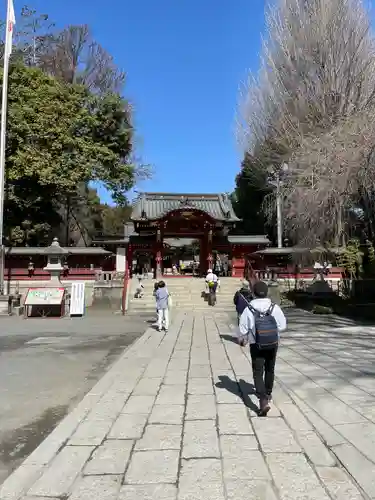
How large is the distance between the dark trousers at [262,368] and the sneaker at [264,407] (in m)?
0.04

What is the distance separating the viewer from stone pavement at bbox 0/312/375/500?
3119mm

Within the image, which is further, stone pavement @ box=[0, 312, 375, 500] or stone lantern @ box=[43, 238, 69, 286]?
stone lantern @ box=[43, 238, 69, 286]

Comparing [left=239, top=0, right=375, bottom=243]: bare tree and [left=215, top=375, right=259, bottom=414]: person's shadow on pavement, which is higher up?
[left=239, top=0, right=375, bottom=243]: bare tree

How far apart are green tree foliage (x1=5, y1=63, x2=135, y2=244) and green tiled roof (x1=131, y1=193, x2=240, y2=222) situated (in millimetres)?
4280

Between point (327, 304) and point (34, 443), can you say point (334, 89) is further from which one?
point (34, 443)

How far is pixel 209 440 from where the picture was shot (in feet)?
13.2

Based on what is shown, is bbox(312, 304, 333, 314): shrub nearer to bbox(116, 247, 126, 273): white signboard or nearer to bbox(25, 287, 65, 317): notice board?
bbox(25, 287, 65, 317): notice board

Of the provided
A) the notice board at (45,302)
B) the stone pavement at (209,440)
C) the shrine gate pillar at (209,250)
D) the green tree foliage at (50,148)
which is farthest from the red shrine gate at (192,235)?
the stone pavement at (209,440)

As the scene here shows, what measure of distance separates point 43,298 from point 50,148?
1131cm

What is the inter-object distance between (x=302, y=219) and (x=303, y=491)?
14.7 meters

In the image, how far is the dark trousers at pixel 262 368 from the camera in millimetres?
4750

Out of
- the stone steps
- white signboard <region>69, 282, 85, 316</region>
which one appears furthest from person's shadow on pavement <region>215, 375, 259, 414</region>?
the stone steps

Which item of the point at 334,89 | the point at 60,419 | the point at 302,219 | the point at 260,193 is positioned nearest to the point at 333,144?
the point at 302,219

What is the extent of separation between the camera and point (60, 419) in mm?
5066
